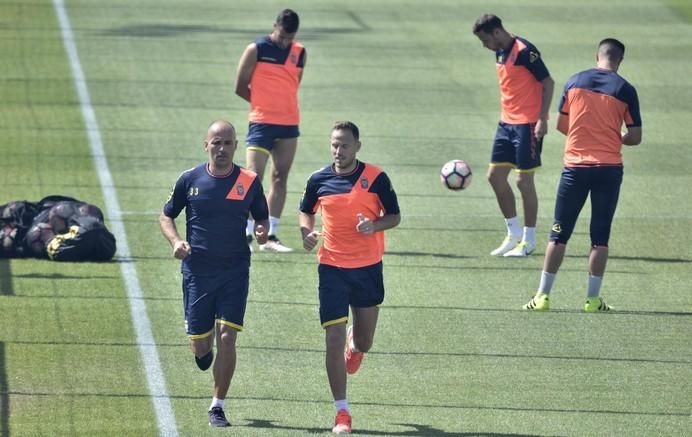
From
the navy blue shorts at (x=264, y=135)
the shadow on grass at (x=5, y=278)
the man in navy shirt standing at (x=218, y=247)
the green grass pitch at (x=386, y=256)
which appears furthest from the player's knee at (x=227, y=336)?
the navy blue shorts at (x=264, y=135)

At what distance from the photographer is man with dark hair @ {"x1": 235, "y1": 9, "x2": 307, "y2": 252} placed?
1353cm

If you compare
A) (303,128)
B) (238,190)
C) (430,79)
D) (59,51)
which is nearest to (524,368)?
(238,190)

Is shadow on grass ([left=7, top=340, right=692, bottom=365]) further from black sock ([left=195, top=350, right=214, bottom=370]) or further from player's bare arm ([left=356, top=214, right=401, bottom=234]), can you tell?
player's bare arm ([left=356, top=214, right=401, bottom=234])

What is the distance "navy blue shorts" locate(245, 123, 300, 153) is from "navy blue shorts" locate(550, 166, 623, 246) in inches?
127

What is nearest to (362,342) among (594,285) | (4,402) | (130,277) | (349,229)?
(349,229)

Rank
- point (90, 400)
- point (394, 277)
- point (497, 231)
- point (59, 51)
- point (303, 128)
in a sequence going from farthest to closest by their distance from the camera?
1. point (59, 51)
2. point (303, 128)
3. point (497, 231)
4. point (394, 277)
5. point (90, 400)

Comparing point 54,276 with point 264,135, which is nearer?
point 54,276

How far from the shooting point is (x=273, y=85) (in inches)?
534

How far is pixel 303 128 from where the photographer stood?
19688mm

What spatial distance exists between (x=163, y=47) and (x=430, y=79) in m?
4.79

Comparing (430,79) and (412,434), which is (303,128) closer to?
(430,79)

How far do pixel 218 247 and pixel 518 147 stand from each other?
5.39 meters

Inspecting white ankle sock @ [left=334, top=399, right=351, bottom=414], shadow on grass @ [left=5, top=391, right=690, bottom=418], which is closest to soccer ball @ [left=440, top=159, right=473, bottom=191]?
shadow on grass @ [left=5, top=391, right=690, bottom=418]

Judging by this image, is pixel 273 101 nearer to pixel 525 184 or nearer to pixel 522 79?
pixel 522 79
